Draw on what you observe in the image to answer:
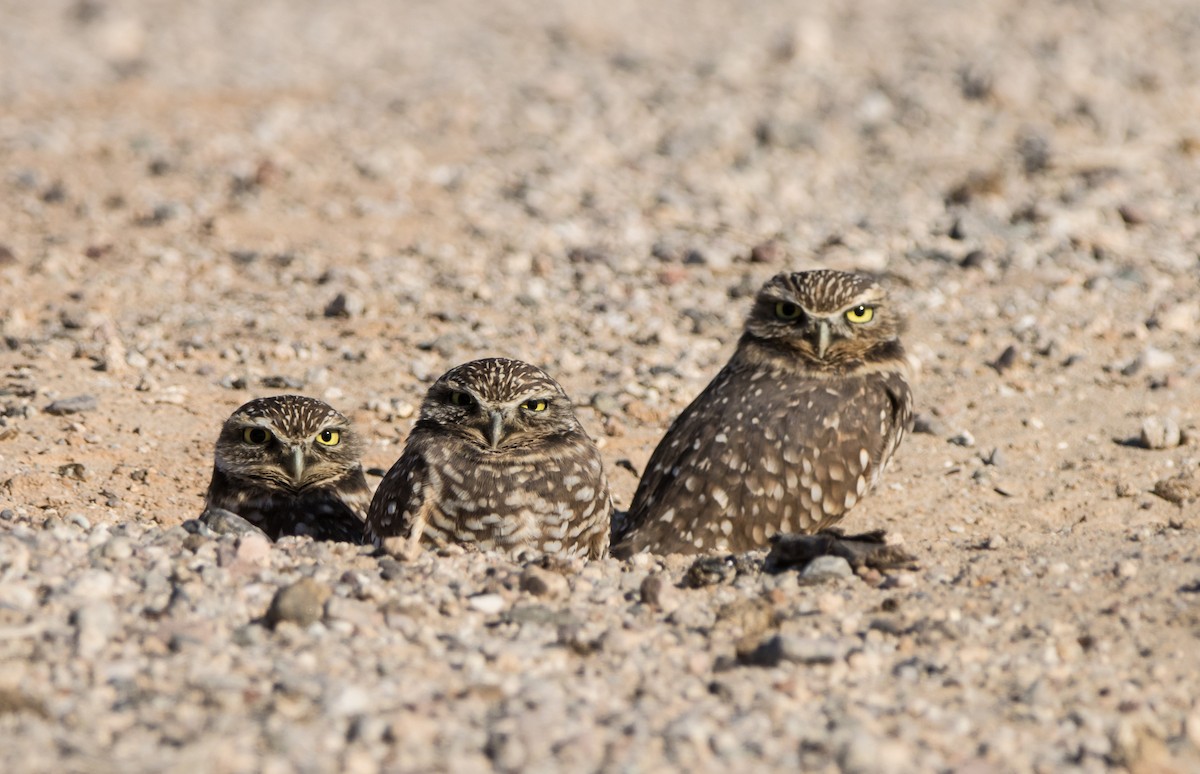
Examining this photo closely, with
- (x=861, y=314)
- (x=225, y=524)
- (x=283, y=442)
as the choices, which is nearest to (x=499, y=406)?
(x=225, y=524)

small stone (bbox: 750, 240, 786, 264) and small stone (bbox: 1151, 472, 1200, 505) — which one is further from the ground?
small stone (bbox: 750, 240, 786, 264)

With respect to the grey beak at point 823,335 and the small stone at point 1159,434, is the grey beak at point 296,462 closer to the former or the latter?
the grey beak at point 823,335

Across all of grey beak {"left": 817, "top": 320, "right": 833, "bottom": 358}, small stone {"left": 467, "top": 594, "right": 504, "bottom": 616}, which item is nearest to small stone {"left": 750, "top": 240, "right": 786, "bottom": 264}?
grey beak {"left": 817, "top": 320, "right": 833, "bottom": 358}

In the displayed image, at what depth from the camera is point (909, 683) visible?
448 centimetres

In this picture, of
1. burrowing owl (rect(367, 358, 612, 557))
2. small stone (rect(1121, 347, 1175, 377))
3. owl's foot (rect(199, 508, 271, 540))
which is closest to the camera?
owl's foot (rect(199, 508, 271, 540))

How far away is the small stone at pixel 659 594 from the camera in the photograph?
5.05m

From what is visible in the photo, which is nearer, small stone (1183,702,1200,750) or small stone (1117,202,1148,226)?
small stone (1183,702,1200,750)

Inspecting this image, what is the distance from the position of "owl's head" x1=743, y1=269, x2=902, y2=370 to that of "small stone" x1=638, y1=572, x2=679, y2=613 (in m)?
1.97

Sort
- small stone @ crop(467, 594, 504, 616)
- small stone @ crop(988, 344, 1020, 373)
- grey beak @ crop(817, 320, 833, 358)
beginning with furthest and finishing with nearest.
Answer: small stone @ crop(988, 344, 1020, 373)
grey beak @ crop(817, 320, 833, 358)
small stone @ crop(467, 594, 504, 616)

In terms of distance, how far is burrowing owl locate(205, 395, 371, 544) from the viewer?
269 inches

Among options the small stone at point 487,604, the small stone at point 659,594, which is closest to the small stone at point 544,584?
the small stone at point 487,604

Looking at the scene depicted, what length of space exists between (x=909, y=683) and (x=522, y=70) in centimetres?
1233

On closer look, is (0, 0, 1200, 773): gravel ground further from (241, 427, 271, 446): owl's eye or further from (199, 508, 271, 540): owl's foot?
(241, 427, 271, 446): owl's eye

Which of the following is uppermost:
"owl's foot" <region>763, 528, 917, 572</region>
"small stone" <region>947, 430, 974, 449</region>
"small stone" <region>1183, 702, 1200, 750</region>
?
"small stone" <region>947, 430, 974, 449</region>
